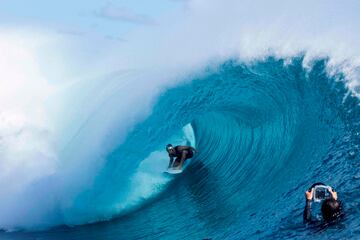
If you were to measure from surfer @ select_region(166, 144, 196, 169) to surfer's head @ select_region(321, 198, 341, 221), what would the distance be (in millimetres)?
5987

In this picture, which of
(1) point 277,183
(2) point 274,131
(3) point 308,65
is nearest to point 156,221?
(1) point 277,183

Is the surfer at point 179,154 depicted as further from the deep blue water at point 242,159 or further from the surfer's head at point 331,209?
the surfer's head at point 331,209

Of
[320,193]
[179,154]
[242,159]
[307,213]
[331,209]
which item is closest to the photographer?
[331,209]

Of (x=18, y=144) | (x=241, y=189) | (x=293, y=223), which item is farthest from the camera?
(x=18, y=144)

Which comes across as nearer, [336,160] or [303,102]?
[336,160]

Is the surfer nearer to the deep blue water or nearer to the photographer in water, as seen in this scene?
the deep blue water

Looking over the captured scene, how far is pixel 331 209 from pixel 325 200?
5.4 inches

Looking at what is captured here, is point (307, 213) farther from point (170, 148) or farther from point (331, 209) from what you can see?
point (170, 148)

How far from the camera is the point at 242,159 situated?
41.2 feet

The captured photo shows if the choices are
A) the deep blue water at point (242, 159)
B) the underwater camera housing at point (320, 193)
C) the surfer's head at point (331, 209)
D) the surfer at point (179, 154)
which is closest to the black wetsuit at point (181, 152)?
the surfer at point (179, 154)

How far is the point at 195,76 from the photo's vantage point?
604 inches

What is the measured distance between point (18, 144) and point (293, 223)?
8.77 metres

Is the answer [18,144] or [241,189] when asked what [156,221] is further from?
[18,144]

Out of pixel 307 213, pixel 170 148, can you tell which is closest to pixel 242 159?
pixel 170 148
